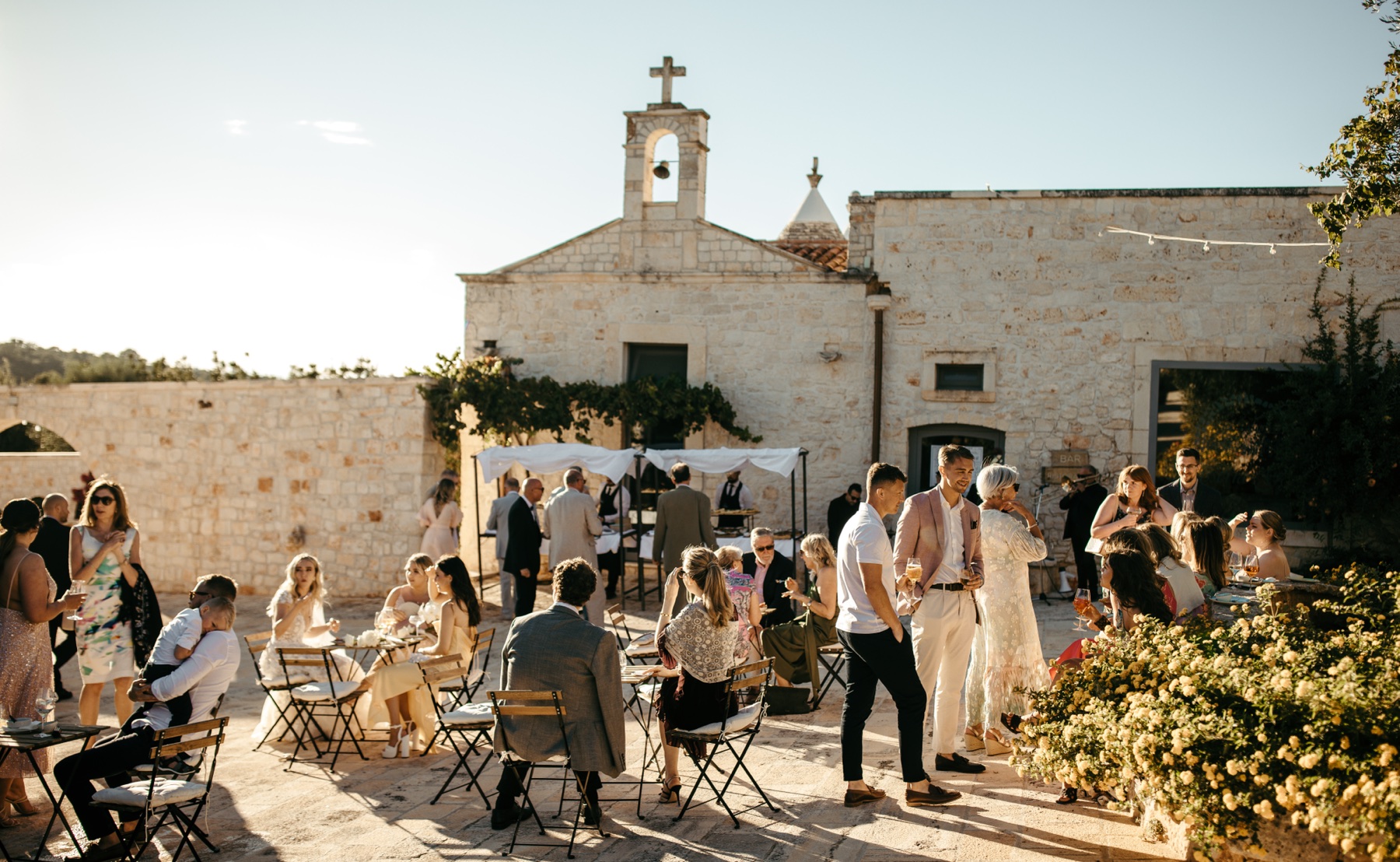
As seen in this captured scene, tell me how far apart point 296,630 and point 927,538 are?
3999 mm

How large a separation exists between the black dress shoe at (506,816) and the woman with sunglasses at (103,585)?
294 centimetres

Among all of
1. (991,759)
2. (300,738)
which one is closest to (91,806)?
(300,738)

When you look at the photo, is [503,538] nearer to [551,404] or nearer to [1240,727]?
[551,404]

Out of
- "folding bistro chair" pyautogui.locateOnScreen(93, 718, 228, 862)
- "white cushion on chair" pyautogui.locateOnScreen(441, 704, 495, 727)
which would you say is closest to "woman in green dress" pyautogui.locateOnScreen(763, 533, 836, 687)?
"white cushion on chair" pyautogui.locateOnScreen(441, 704, 495, 727)

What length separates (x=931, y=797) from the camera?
5047 millimetres

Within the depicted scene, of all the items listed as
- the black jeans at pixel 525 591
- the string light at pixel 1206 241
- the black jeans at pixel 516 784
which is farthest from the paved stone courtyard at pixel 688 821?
the string light at pixel 1206 241

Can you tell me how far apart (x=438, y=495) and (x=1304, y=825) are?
9221 millimetres

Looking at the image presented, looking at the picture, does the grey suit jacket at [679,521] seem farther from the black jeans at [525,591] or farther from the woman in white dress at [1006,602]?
the woman in white dress at [1006,602]

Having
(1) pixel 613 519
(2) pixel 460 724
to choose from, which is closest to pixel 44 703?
(2) pixel 460 724

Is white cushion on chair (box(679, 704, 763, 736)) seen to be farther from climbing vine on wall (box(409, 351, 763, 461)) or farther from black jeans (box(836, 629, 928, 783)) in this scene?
climbing vine on wall (box(409, 351, 763, 461))

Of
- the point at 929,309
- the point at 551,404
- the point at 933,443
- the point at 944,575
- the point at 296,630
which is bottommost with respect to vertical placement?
the point at 296,630

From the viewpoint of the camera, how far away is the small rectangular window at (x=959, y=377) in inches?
528

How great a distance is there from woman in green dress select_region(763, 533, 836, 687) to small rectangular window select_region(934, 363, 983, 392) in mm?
6670

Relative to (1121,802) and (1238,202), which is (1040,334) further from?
(1121,802)
